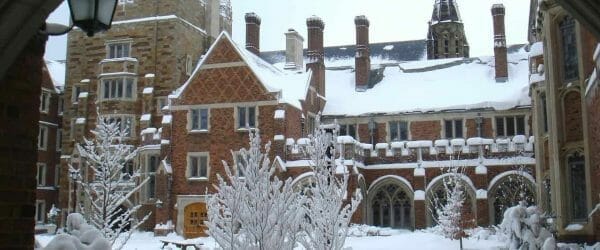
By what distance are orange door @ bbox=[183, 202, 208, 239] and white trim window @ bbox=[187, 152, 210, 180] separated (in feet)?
4.08

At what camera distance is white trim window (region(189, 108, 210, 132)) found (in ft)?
93.6

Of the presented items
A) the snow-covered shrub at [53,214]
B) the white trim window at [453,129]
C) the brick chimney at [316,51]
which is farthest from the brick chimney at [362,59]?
the snow-covered shrub at [53,214]

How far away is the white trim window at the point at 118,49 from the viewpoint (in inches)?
1316

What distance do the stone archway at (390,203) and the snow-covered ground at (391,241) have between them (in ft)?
3.67

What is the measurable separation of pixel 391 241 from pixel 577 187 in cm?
848

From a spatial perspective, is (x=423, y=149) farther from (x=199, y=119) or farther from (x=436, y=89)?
(x=199, y=119)

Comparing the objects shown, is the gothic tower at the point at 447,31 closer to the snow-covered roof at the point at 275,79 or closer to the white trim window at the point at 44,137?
the snow-covered roof at the point at 275,79

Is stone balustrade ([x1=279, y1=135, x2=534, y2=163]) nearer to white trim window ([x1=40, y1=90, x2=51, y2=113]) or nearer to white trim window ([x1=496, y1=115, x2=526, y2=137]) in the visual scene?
white trim window ([x1=496, y1=115, x2=526, y2=137])

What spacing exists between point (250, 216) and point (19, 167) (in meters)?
7.14

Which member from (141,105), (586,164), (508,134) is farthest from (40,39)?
(141,105)

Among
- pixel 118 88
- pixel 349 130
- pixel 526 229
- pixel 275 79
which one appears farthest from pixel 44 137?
pixel 526 229

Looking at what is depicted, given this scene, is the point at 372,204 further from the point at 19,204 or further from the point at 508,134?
the point at 19,204

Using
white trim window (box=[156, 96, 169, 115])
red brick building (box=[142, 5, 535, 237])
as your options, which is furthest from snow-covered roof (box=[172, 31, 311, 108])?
white trim window (box=[156, 96, 169, 115])

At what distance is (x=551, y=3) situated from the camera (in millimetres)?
15938
